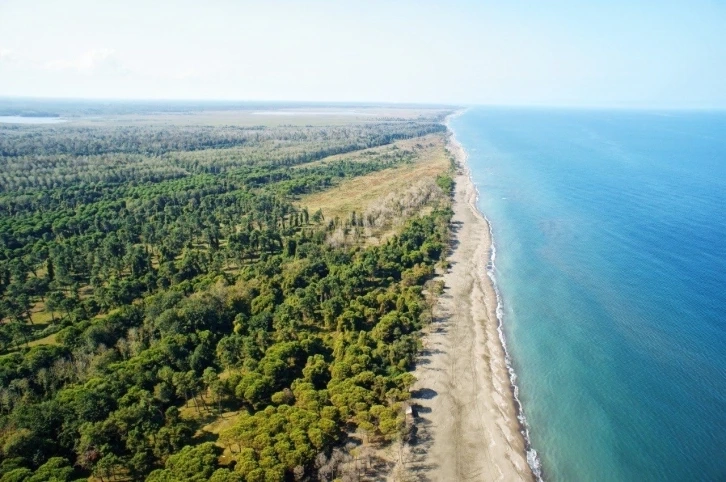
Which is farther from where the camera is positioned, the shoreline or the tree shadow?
the tree shadow

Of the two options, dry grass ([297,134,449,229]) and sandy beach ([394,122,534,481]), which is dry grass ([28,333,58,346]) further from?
dry grass ([297,134,449,229])

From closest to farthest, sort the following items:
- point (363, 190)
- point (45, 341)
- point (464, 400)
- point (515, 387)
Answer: point (464, 400) < point (515, 387) < point (45, 341) < point (363, 190)

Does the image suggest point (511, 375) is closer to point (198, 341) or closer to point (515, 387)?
point (515, 387)

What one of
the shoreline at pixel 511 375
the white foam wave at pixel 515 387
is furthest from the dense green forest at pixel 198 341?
the white foam wave at pixel 515 387

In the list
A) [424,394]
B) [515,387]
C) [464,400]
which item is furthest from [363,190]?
[464,400]

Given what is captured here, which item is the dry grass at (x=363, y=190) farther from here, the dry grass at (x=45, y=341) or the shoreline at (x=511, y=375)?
the dry grass at (x=45, y=341)

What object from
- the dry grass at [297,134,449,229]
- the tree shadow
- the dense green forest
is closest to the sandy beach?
the tree shadow

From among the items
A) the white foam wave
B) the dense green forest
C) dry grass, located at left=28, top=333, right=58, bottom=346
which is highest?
the dense green forest
